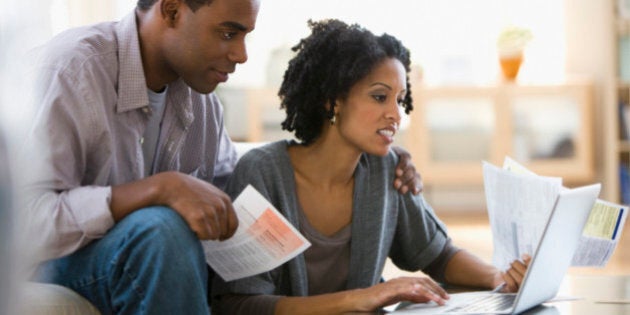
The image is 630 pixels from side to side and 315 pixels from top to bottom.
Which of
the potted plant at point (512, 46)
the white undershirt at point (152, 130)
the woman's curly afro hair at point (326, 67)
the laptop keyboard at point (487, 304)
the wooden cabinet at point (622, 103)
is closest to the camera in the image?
the laptop keyboard at point (487, 304)

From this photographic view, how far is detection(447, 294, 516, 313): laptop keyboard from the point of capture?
4.72 ft

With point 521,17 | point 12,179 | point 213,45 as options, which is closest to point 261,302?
point 213,45

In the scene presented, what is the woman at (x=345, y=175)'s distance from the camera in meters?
1.81

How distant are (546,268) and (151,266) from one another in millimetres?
602

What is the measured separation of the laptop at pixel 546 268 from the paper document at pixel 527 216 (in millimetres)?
95

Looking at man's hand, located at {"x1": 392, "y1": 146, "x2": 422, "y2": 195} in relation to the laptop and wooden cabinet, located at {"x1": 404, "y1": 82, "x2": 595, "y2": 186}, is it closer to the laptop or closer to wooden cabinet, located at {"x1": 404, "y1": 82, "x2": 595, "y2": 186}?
the laptop

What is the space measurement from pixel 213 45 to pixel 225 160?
0.34 metres

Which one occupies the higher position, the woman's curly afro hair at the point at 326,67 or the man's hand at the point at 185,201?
the woman's curly afro hair at the point at 326,67

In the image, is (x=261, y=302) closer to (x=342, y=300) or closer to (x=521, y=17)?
(x=342, y=300)

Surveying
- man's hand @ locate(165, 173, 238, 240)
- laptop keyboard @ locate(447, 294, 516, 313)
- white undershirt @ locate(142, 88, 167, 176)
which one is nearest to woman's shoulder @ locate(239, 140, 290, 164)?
white undershirt @ locate(142, 88, 167, 176)

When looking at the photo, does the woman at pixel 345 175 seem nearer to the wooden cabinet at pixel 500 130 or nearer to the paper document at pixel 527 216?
the paper document at pixel 527 216

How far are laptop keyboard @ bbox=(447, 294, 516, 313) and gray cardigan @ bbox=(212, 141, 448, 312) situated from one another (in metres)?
0.30

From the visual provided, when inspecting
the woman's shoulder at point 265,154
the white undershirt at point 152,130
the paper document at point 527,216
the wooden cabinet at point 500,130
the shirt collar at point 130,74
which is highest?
the shirt collar at point 130,74

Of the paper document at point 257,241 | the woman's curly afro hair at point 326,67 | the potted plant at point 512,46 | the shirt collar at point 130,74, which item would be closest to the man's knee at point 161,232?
the paper document at point 257,241
